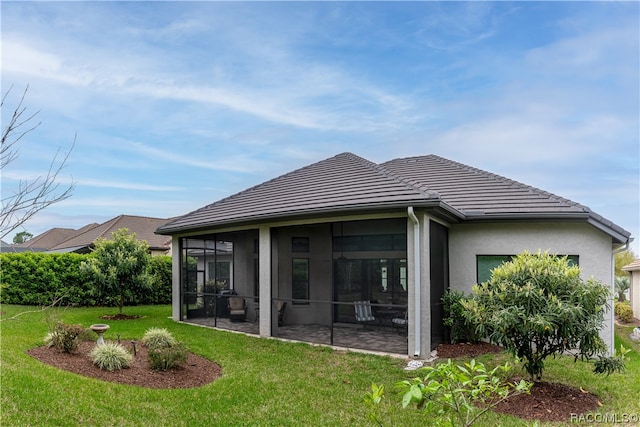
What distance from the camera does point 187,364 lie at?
327 inches

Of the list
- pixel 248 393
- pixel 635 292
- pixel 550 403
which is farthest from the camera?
pixel 635 292

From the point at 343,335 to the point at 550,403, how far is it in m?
6.03

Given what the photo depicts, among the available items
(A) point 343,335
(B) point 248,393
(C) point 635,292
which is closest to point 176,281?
(A) point 343,335

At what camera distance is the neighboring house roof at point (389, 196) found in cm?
969

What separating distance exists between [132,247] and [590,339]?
14.2 m

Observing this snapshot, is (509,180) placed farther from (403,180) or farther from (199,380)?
(199,380)

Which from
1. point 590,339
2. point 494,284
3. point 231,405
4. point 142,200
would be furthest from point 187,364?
point 142,200

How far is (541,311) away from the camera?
6.31 meters

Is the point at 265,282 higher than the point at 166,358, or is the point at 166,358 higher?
the point at 265,282

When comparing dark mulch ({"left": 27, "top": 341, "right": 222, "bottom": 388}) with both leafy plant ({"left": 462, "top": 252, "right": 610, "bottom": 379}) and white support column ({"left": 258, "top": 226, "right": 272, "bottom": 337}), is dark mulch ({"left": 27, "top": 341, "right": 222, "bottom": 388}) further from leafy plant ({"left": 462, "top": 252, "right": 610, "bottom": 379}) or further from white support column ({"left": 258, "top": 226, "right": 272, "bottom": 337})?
leafy plant ({"left": 462, "top": 252, "right": 610, "bottom": 379})

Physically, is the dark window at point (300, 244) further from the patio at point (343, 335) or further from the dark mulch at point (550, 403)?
the dark mulch at point (550, 403)

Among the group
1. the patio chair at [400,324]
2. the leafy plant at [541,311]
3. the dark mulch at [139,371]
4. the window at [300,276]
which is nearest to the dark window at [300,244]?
the window at [300,276]

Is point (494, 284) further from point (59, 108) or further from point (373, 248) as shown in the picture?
point (59, 108)

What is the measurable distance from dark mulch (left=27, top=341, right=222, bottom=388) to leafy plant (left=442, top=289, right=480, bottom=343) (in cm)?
564
